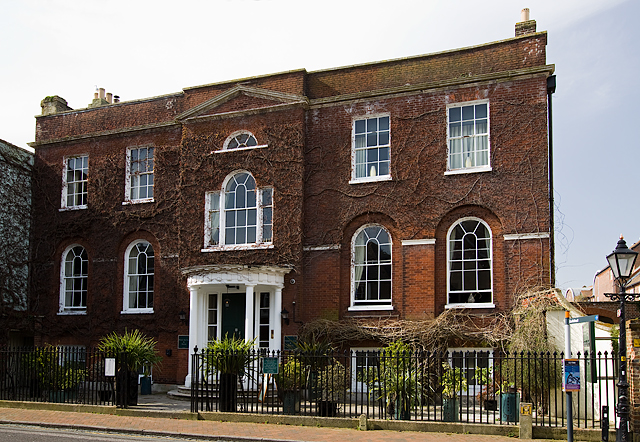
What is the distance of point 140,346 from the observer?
16859 millimetres

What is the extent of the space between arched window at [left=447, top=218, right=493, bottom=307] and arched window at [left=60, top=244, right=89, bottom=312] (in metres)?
12.9

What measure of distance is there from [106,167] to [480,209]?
1308 cm

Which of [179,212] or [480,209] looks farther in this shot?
[179,212]

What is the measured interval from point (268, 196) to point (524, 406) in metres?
10.5

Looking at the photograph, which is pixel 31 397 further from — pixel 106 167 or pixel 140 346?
pixel 106 167

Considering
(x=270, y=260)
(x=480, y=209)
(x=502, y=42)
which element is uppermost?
(x=502, y=42)

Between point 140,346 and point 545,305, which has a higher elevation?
point 545,305

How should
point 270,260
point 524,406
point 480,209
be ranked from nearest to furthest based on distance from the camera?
point 524,406 → point 480,209 → point 270,260

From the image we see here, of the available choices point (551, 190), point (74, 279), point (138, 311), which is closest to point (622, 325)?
point (551, 190)

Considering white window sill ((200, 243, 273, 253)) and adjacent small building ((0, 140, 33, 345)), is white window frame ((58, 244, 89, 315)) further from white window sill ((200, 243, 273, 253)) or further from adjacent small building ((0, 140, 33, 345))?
white window sill ((200, 243, 273, 253))

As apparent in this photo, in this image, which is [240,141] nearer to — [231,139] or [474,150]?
[231,139]

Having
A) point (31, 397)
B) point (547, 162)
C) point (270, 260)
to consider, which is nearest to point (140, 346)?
point (31, 397)

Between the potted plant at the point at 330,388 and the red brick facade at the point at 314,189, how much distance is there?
4.39 metres

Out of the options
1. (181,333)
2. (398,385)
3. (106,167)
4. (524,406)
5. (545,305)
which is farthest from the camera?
(106,167)
